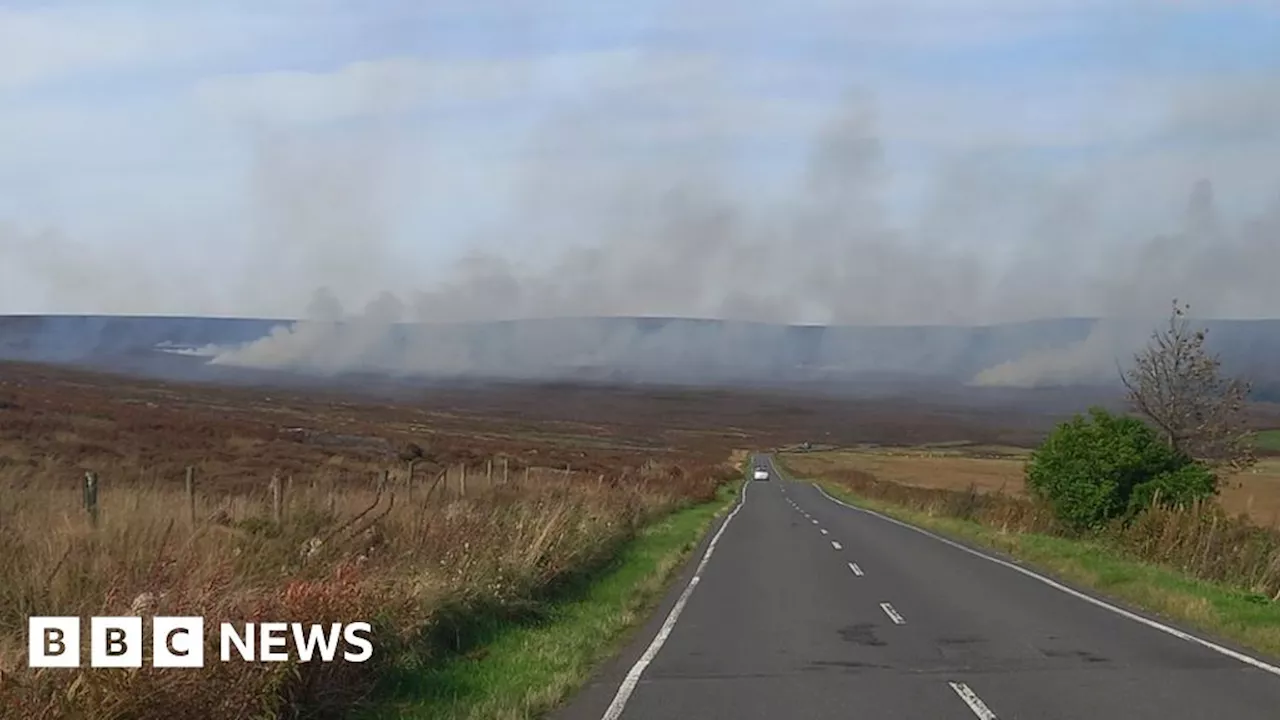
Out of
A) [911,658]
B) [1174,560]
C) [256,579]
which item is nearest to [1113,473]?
[1174,560]

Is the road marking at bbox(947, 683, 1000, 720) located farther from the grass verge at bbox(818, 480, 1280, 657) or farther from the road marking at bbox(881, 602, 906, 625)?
the road marking at bbox(881, 602, 906, 625)

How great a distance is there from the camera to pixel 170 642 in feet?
26.2

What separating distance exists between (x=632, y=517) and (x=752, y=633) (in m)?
15.4

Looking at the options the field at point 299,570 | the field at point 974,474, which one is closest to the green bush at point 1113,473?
the field at point 974,474

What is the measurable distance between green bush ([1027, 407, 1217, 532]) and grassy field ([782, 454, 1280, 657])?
87cm

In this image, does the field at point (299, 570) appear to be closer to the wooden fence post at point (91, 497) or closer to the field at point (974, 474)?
the wooden fence post at point (91, 497)

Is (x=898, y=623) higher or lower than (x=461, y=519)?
lower

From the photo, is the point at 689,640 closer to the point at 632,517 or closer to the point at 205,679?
the point at 205,679

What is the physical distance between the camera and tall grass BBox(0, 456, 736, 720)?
7.59 meters

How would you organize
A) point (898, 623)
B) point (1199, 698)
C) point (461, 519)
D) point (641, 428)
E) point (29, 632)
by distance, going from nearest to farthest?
point (29, 632)
point (1199, 698)
point (898, 623)
point (461, 519)
point (641, 428)

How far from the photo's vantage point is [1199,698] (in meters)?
10.7

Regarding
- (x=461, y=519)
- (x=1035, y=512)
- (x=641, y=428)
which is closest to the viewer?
(x=461, y=519)

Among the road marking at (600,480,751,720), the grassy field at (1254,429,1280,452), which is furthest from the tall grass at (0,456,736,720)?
the grassy field at (1254,429,1280,452)

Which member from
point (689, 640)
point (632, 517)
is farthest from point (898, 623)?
point (632, 517)
